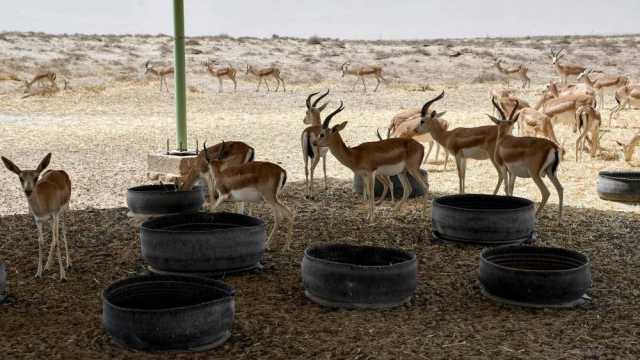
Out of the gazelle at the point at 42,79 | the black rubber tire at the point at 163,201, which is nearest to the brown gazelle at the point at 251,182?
the black rubber tire at the point at 163,201

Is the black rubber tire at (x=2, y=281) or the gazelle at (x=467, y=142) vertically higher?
the gazelle at (x=467, y=142)

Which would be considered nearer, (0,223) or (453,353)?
(453,353)

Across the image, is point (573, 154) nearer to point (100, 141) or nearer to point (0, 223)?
point (100, 141)

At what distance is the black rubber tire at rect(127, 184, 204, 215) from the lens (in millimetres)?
8820

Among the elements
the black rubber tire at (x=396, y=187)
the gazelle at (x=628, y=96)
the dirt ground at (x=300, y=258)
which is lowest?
the dirt ground at (x=300, y=258)

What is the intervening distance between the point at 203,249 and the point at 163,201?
93.4 inches

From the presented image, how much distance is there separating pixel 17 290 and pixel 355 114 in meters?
16.9

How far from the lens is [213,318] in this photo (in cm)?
516

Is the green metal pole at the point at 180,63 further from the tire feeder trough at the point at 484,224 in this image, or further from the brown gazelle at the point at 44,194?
the tire feeder trough at the point at 484,224

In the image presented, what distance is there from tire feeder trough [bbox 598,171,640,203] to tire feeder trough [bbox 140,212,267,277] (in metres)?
5.95

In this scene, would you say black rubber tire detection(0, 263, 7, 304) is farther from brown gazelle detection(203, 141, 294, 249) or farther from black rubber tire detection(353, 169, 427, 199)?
black rubber tire detection(353, 169, 427, 199)

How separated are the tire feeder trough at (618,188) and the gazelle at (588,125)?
3913 millimetres

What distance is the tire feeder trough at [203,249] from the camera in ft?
21.7

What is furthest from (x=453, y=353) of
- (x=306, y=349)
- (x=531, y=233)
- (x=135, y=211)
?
(x=135, y=211)
